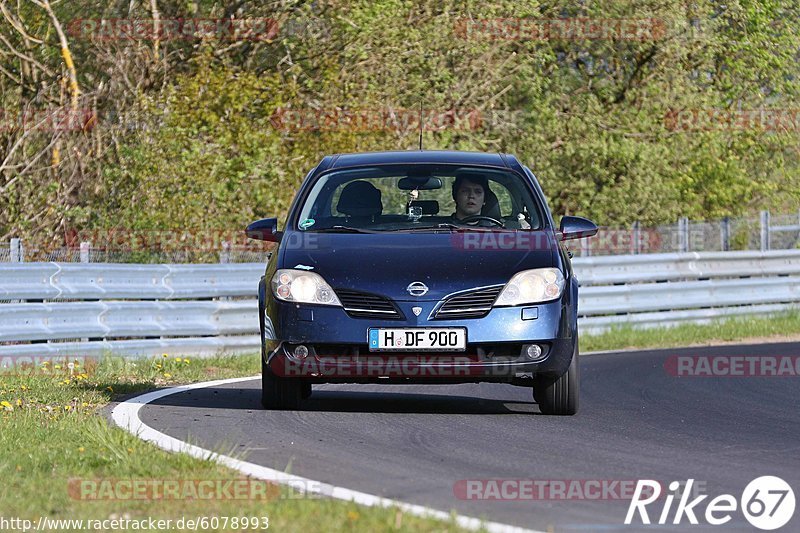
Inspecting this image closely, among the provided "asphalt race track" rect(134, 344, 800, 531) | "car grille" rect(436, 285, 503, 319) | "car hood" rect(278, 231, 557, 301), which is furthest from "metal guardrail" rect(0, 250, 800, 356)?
"car grille" rect(436, 285, 503, 319)

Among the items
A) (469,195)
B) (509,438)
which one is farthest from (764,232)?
(509,438)

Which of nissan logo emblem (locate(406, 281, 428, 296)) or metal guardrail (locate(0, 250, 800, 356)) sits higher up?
nissan logo emblem (locate(406, 281, 428, 296))

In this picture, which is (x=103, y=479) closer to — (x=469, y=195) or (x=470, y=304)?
(x=470, y=304)

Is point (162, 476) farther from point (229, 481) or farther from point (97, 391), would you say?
point (97, 391)

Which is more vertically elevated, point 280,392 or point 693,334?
point 280,392

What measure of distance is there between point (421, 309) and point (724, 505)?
3.06 meters

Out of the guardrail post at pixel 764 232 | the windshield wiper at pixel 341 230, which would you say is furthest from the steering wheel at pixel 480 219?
the guardrail post at pixel 764 232

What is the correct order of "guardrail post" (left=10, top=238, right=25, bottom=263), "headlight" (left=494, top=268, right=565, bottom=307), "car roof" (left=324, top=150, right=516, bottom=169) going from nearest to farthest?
"headlight" (left=494, top=268, right=565, bottom=307) < "car roof" (left=324, top=150, right=516, bottom=169) < "guardrail post" (left=10, top=238, right=25, bottom=263)

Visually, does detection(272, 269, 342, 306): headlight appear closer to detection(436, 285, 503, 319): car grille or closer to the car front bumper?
the car front bumper

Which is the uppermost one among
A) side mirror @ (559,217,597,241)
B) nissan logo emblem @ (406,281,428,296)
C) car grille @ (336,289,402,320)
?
Result: side mirror @ (559,217,597,241)

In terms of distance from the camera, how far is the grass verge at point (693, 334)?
1842 cm

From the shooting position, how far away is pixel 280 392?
9461 millimetres

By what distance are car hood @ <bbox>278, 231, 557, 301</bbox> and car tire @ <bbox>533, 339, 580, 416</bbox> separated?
742mm

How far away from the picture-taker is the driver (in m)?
9.96
